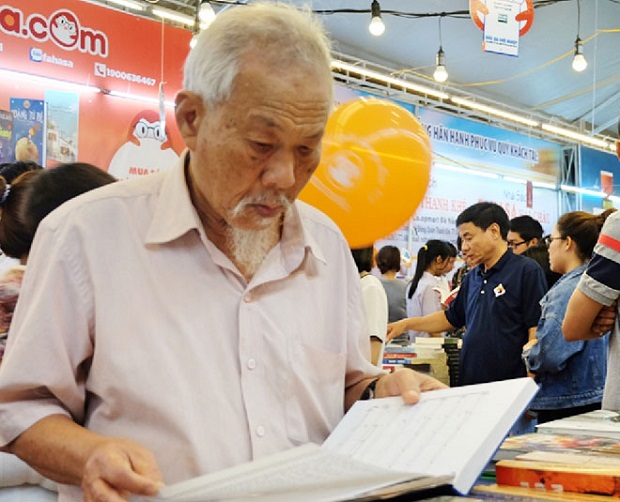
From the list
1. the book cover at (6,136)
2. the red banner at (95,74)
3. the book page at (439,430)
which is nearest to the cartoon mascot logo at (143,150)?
the red banner at (95,74)

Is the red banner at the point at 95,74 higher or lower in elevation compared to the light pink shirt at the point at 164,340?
higher

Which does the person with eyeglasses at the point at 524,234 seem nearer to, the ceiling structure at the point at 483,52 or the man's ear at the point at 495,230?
the man's ear at the point at 495,230

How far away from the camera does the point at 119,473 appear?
877mm

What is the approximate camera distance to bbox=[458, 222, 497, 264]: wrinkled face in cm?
375

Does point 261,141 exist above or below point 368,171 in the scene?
below

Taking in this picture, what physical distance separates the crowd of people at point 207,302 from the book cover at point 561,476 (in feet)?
0.60

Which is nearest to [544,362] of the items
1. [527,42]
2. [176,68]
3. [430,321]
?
[430,321]

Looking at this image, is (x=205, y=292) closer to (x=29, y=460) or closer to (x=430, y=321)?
(x=29, y=460)

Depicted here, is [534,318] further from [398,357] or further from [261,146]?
[261,146]

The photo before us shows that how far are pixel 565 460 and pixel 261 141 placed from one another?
72cm

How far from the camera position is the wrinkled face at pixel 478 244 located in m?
3.75

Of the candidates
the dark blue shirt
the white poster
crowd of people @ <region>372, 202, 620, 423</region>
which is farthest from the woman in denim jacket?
the white poster

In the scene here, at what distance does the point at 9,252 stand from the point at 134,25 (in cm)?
438

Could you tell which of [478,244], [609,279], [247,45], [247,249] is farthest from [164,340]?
[478,244]
